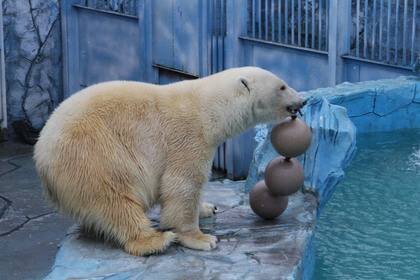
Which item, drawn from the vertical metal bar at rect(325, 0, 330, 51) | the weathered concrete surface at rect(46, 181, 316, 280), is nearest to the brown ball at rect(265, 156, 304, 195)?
the weathered concrete surface at rect(46, 181, 316, 280)

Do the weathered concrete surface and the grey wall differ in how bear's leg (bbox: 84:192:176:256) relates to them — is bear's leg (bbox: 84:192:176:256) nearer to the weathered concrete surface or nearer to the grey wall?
the weathered concrete surface

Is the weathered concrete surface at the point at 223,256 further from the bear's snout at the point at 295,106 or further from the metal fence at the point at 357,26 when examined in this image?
the metal fence at the point at 357,26

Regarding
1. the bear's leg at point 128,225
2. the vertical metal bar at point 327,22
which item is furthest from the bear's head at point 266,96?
the vertical metal bar at point 327,22

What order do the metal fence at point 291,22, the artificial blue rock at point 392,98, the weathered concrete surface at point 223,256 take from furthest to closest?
the metal fence at point 291,22 < the artificial blue rock at point 392,98 < the weathered concrete surface at point 223,256

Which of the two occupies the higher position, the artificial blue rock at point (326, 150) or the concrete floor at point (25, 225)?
the artificial blue rock at point (326, 150)

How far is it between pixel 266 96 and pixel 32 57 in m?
5.94

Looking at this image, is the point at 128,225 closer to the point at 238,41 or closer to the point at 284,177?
the point at 284,177

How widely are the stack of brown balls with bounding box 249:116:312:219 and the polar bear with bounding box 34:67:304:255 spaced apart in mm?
75

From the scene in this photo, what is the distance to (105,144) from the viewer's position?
3.75 metres

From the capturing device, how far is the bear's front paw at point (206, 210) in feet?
13.7

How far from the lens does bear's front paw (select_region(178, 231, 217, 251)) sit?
3.75 m

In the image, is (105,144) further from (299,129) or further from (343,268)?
(343,268)

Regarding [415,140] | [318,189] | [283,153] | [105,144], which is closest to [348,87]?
[415,140]

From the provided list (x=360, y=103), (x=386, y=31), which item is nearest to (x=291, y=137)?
(x=360, y=103)
